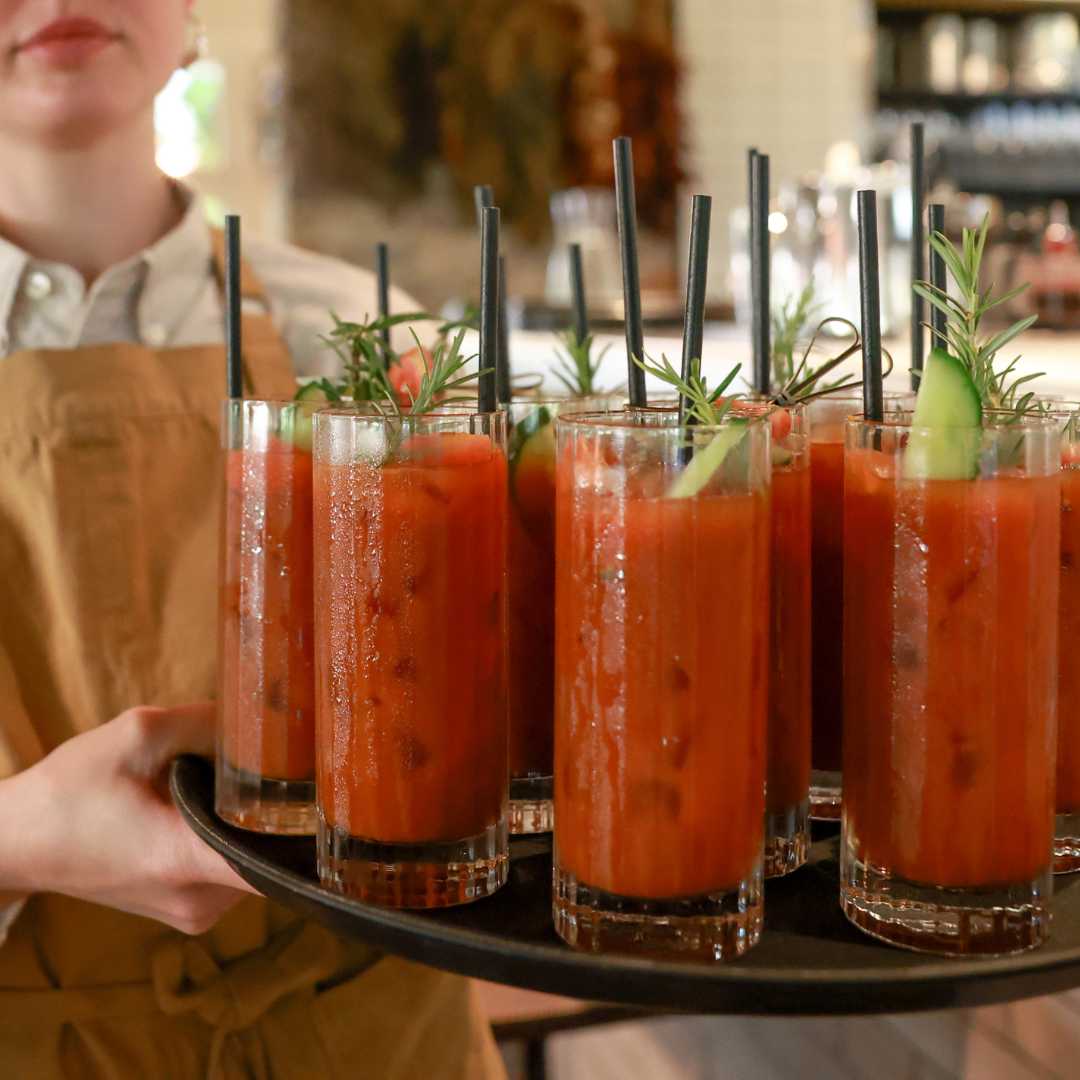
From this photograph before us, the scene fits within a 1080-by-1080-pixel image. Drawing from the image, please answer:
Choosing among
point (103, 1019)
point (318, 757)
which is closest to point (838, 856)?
point (318, 757)

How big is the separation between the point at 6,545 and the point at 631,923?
0.85 m

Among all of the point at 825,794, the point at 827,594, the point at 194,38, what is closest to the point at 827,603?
the point at 827,594

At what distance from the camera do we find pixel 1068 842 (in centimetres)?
87

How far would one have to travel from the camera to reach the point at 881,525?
77 centimetres

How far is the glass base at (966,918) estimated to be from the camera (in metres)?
0.76

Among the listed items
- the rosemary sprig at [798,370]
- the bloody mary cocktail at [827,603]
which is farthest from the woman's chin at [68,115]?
the bloody mary cocktail at [827,603]

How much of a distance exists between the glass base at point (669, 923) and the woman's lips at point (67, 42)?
952 millimetres

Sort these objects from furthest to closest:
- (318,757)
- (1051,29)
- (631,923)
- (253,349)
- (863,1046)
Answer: (1051,29) < (863,1046) < (253,349) < (318,757) < (631,923)

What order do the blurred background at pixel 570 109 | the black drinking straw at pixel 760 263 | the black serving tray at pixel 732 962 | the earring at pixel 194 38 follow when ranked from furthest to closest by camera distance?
the blurred background at pixel 570 109
the earring at pixel 194 38
the black drinking straw at pixel 760 263
the black serving tray at pixel 732 962

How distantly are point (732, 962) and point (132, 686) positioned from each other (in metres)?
0.81

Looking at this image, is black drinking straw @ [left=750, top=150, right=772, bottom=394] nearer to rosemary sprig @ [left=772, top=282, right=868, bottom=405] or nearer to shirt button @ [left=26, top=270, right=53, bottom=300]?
rosemary sprig @ [left=772, top=282, right=868, bottom=405]

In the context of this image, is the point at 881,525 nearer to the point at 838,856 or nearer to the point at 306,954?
the point at 838,856

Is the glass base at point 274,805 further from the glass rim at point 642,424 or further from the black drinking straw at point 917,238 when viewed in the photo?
the black drinking straw at point 917,238

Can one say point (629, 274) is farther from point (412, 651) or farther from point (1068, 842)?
point (1068, 842)
